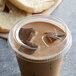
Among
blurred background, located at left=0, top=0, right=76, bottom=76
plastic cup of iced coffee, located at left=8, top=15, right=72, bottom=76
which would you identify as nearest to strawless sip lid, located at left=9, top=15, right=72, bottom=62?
plastic cup of iced coffee, located at left=8, top=15, right=72, bottom=76

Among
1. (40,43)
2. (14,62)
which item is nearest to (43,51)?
(40,43)

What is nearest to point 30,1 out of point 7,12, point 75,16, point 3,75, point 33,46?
point 7,12

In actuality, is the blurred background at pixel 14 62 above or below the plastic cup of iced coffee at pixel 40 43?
below

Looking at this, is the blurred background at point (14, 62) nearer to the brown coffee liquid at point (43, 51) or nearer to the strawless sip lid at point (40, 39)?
the brown coffee liquid at point (43, 51)

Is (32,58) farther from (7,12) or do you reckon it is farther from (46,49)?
(7,12)

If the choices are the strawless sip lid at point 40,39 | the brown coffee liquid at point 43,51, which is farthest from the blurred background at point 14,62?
the strawless sip lid at point 40,39

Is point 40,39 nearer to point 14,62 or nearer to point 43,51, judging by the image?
point 43,51

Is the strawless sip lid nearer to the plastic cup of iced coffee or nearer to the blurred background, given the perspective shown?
the plastic cup of iced coffee
